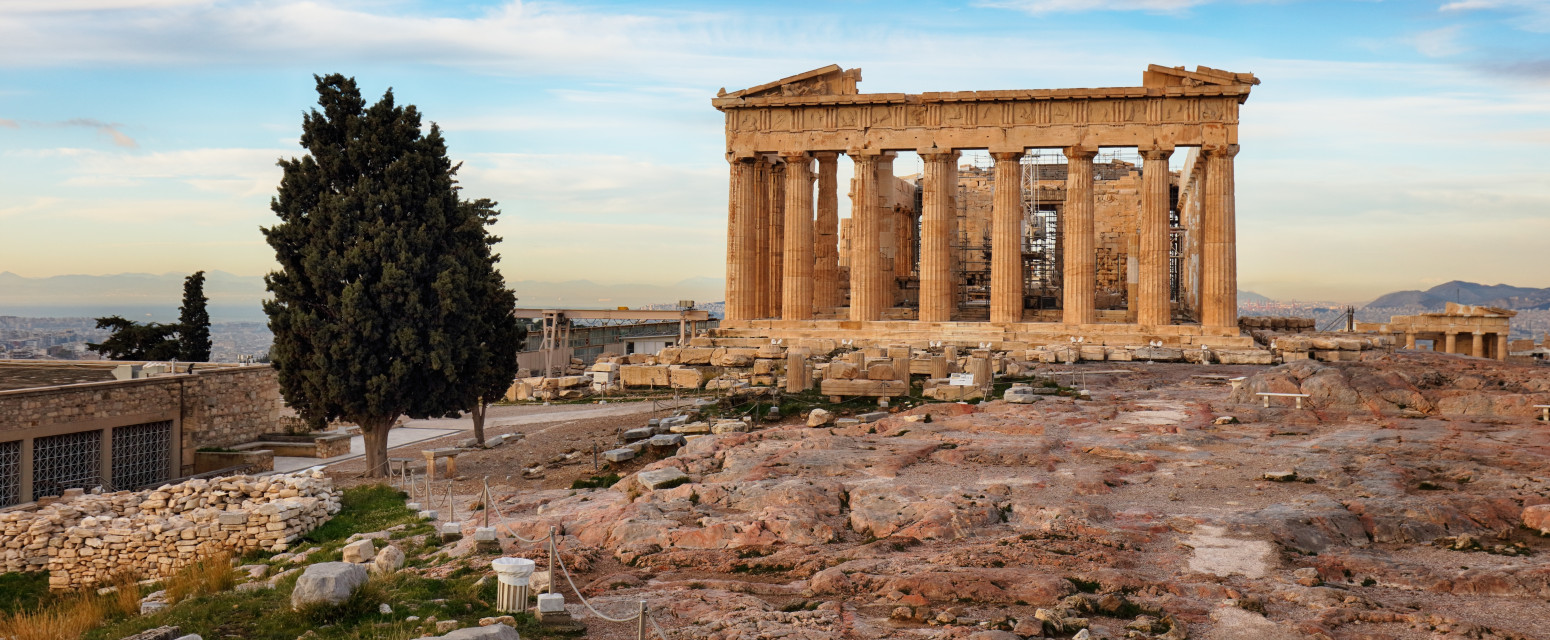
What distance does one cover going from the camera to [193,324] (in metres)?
39.5

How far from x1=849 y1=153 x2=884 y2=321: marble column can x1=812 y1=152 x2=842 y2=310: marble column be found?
3.23 m

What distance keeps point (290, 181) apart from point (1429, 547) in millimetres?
18737

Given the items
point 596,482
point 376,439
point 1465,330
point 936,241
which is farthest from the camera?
point 1465,330

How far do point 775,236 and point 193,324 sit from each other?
814 inches

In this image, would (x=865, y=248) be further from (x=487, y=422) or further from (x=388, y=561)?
(x=388, y=561)

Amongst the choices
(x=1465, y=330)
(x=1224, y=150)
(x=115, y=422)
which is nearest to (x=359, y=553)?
(x=115, y=422)

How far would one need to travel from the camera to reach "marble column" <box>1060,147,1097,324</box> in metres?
36.5

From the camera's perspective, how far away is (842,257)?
2183 inches

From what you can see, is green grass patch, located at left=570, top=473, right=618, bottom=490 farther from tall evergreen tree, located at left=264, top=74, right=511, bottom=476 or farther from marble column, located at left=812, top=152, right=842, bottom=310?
marble column, located at left=812, top=152, right=842, bottom=310

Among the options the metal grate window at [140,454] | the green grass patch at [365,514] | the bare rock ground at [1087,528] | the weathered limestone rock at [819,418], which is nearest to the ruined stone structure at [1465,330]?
the bare rock ground at [1087,528]

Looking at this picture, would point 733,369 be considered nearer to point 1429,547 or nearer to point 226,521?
point 226,521

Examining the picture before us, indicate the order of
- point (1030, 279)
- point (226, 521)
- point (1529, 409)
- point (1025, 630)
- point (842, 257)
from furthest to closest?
point (842, 257) → point (1030, 279) → point (1529, 409) → point (226, 521) → point (1025, 630)

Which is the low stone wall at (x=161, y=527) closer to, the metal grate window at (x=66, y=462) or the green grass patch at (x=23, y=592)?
the green grass patch at (x=23, y=592)

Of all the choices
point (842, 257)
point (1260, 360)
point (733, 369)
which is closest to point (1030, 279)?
point (842, 257)
